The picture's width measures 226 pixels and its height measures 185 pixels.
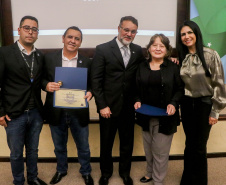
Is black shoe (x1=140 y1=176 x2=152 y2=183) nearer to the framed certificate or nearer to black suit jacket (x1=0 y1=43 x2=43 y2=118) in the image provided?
the framed certificate

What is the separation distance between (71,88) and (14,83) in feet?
1.48

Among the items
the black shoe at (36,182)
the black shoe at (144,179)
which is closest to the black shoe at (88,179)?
the black shoe at (36,182)

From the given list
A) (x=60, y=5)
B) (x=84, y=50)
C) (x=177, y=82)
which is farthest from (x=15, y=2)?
(x=177, y=82)

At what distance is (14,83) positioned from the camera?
5.28ft

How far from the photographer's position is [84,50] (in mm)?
2555

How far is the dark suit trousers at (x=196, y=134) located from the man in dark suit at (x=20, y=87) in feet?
4.16

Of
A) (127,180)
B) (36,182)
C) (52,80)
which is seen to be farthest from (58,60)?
(127,180)

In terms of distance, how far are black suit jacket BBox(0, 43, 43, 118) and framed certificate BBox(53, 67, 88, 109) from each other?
0.71ft

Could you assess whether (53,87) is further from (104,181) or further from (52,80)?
(104,181)

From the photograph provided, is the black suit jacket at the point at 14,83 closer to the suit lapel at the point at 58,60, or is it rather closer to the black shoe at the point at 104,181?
the suit lapel at the point at 58,60

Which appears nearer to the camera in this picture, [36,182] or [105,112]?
[105,112]

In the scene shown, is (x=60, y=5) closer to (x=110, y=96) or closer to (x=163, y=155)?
(x=110, y=96)

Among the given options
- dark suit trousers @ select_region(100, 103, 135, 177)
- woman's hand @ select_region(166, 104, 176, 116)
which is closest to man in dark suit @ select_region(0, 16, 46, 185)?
dark suit trousers @ select_region(100, 103, 135, 177)

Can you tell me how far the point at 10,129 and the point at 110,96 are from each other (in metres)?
0.86
